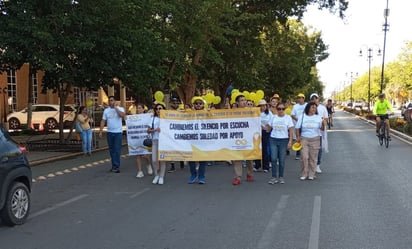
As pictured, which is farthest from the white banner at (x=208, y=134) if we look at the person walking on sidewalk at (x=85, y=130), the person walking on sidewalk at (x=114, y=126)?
the person walking on sidewalk at (x=85, y=130)

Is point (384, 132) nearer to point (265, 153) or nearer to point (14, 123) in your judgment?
point (265, 153)

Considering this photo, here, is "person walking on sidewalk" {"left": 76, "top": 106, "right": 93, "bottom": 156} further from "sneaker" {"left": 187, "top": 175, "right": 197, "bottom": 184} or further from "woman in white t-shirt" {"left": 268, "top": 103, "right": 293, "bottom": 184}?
"woman in white t-shirt" {"left": 268, "top": 103, "right": 293, "bottom": 184}

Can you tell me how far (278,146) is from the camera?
34.9 ft

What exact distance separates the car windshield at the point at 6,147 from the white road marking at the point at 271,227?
11.5 ft

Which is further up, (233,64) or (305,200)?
(233,64)

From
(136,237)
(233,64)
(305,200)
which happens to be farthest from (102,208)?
(233,64)

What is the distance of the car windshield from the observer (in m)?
6.89

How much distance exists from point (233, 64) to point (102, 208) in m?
25.5

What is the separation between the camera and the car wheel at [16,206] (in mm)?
6949

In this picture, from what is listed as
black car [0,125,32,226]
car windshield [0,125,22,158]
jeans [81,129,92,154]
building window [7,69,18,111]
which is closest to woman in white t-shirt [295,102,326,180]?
black car [0,125,32,226]

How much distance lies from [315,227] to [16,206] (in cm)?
405

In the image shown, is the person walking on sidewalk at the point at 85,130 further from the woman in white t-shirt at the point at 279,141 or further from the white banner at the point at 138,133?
the woman in white t-shirt at the point at 279,141

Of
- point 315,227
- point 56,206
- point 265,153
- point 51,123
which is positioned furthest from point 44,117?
point 315,227

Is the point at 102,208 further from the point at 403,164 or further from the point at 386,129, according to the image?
the point at 386,129
